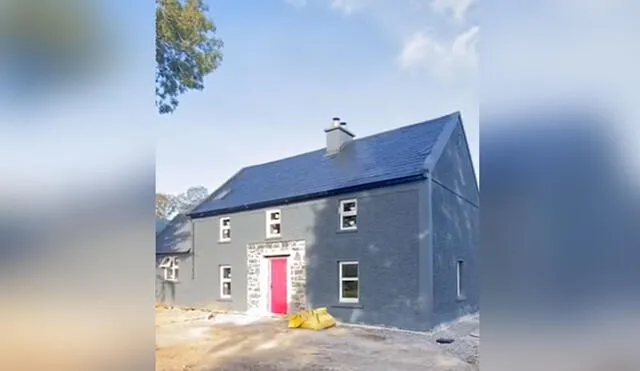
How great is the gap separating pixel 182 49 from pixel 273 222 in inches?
114

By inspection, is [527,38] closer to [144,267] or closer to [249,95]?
[144,267]

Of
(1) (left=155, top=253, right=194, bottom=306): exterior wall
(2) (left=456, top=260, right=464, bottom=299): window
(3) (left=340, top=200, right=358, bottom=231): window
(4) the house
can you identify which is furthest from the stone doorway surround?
(2) (left=456, top=260, right=464, bottom=299): window

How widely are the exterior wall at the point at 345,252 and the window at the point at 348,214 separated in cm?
7

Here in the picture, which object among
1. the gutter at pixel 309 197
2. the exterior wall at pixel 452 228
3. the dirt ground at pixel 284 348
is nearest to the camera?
the dirt ground at pixel 284 348

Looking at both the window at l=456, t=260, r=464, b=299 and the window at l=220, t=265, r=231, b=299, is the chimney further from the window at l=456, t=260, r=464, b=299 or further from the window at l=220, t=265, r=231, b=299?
the window at l=220, t=265, r=231, b=299

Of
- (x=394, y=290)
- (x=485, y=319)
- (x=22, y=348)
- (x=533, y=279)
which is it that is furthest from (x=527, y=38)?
(x=394, y=290)

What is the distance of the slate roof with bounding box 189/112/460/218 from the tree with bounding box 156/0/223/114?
1.67 meters

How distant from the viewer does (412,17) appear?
4.71 m

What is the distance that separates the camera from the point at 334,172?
623cm

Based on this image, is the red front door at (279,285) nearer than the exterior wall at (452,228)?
No

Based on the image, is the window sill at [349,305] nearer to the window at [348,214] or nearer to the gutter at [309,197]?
the window at [348,214]

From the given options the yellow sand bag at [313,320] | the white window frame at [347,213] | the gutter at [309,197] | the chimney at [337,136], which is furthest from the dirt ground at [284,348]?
the chimney at [337,136]

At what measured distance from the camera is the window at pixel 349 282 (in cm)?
568

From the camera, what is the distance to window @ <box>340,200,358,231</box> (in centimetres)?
584
